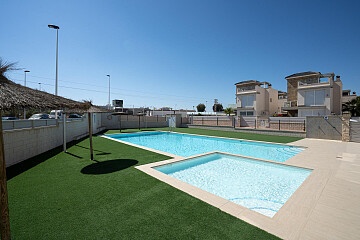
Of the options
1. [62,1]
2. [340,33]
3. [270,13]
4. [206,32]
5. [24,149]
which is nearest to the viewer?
[24,149]

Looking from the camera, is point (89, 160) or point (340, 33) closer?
point (89, 160)

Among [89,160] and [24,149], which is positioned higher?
[24,149]

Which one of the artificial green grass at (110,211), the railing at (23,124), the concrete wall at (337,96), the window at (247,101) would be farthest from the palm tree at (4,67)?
the concrete wall at (337,96)

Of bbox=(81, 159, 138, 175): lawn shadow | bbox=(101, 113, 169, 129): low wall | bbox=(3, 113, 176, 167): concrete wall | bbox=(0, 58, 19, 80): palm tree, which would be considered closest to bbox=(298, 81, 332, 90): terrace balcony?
bbox=(101, 113, 169, 129): low wall

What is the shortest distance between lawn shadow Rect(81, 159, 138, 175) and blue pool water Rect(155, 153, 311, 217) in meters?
1.40

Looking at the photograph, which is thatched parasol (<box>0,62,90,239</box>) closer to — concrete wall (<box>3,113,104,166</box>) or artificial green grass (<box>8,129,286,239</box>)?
artificial green grass (<box>8,129,286,239</box>)

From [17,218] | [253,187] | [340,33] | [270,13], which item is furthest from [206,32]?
[17,218]

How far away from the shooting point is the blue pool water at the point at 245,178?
197 inches

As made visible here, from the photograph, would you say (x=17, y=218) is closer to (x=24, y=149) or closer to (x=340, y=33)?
(x=24, y=149)

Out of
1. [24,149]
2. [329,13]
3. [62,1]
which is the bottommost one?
[24,149]

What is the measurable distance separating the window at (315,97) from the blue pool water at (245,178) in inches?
964

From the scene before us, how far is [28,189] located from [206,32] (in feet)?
62.7

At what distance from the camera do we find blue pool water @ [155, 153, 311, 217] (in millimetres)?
4996

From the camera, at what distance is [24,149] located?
286 inches
